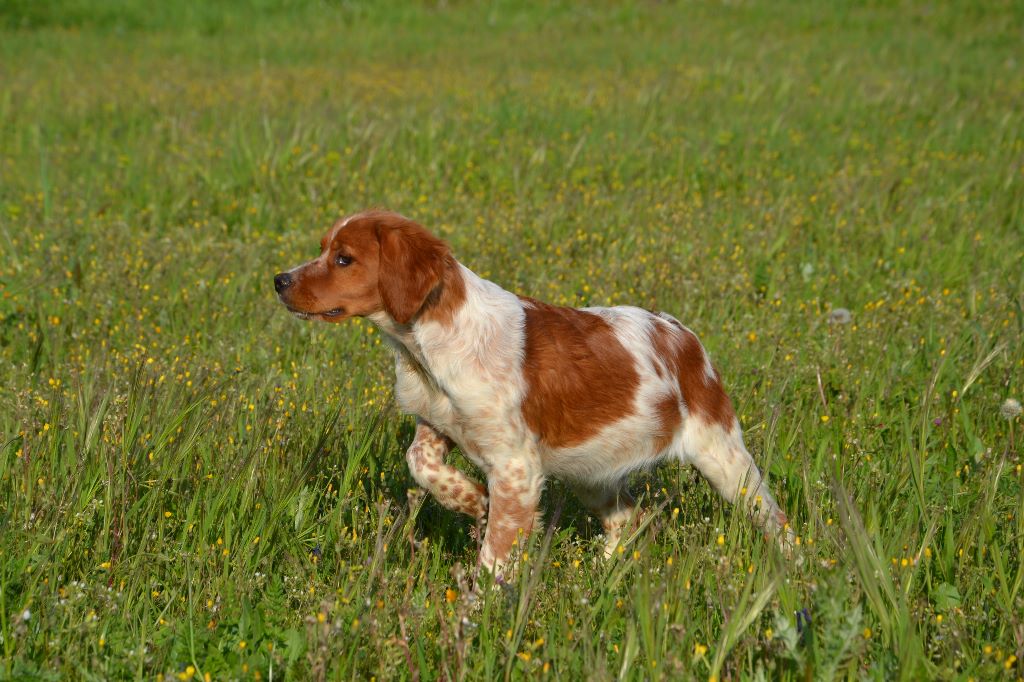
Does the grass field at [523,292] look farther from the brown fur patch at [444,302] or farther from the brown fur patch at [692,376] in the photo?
the brown fur patch at [444,302]

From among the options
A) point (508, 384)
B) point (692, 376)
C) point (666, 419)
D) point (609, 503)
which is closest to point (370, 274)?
point (508, 384)

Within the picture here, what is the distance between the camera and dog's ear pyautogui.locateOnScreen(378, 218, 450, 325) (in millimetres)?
3576

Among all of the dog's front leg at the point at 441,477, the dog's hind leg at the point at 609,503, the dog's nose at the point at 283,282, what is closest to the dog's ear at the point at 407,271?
the dog's nose at the point at 283,282

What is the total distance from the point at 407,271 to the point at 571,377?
700 millimetres

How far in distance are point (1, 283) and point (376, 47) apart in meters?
12.2

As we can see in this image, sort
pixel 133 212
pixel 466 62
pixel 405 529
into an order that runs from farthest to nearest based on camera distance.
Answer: pixel 466 62, pixel 133 212, pixel 405 529

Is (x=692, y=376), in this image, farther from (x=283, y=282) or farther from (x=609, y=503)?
(x=283, y=282)

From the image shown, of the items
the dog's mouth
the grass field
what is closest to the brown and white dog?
the dog's mouth

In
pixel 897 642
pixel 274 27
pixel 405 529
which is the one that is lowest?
pixel 274 27

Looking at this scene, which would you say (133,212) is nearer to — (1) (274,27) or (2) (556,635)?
(2) (556,635)

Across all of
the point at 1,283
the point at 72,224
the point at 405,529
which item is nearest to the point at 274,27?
the point at 72,224

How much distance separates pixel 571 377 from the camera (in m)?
3.78

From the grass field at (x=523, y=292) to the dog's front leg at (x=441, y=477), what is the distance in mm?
171

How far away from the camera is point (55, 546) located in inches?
122
